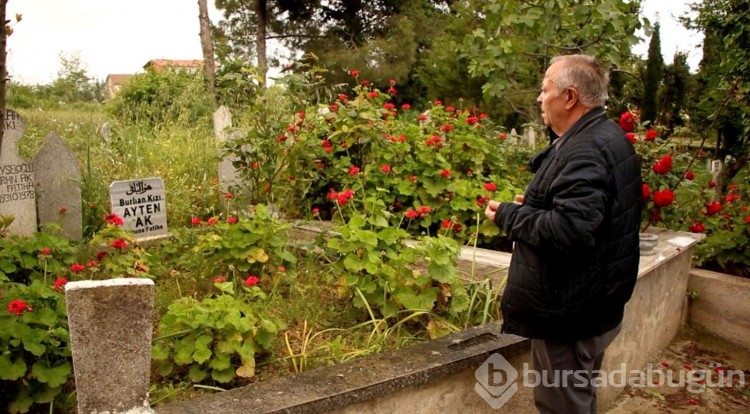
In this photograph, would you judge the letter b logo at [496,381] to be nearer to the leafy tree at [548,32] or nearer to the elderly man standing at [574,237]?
the elderly man standing at [574,237]

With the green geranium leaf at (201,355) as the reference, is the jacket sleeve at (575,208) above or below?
above

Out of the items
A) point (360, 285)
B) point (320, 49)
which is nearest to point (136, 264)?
point (360, 285)

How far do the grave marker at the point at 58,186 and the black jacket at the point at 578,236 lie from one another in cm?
352

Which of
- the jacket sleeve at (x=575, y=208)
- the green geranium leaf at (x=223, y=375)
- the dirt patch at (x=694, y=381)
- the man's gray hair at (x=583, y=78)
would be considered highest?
the man's gray hair at (x=583, y=78)

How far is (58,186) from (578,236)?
395 centimetres

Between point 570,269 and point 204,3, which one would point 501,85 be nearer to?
point 570,269

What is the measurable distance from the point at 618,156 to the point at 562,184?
0.23 m

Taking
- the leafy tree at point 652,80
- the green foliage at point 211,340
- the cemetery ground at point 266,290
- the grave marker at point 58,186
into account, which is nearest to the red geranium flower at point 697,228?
the cemetery ground at point 266,290

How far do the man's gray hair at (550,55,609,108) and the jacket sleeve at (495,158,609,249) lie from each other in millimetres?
263

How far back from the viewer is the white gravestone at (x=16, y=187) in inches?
163

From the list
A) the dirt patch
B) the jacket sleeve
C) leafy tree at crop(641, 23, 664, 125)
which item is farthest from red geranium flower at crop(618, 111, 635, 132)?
leafy tree at crop(641, 23, 664, 125)

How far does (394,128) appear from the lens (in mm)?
5230

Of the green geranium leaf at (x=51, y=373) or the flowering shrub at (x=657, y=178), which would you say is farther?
the flowering shrub at (x=657, y=178)

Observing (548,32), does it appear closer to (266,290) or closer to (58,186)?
(266,290)
